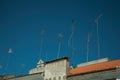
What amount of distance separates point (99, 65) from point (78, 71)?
3.49 meters

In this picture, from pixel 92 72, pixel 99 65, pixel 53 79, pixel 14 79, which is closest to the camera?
pixel 92 72

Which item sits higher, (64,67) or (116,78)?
(64,67)

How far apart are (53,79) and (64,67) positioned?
2.83 meters

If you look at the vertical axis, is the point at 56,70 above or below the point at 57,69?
below

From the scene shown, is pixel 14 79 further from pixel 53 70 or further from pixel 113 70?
pixel 113 70

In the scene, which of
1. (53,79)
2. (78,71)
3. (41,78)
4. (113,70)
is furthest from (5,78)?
(113,70)

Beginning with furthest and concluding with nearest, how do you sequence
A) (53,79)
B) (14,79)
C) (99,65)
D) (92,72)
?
(14,79), (53,79), (99,65), (92,72)

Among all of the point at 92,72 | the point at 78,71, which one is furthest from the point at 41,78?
the point at 92,72

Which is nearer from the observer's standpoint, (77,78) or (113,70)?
(113,70)

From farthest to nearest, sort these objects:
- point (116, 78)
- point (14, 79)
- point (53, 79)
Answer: point (14, 79)
point (53, 79)
point (116, 78)

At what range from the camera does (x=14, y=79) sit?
4541cm

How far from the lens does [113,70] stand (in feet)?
102

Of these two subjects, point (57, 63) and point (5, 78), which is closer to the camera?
point (57, 63)

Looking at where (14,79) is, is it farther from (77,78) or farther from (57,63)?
(77,78)
